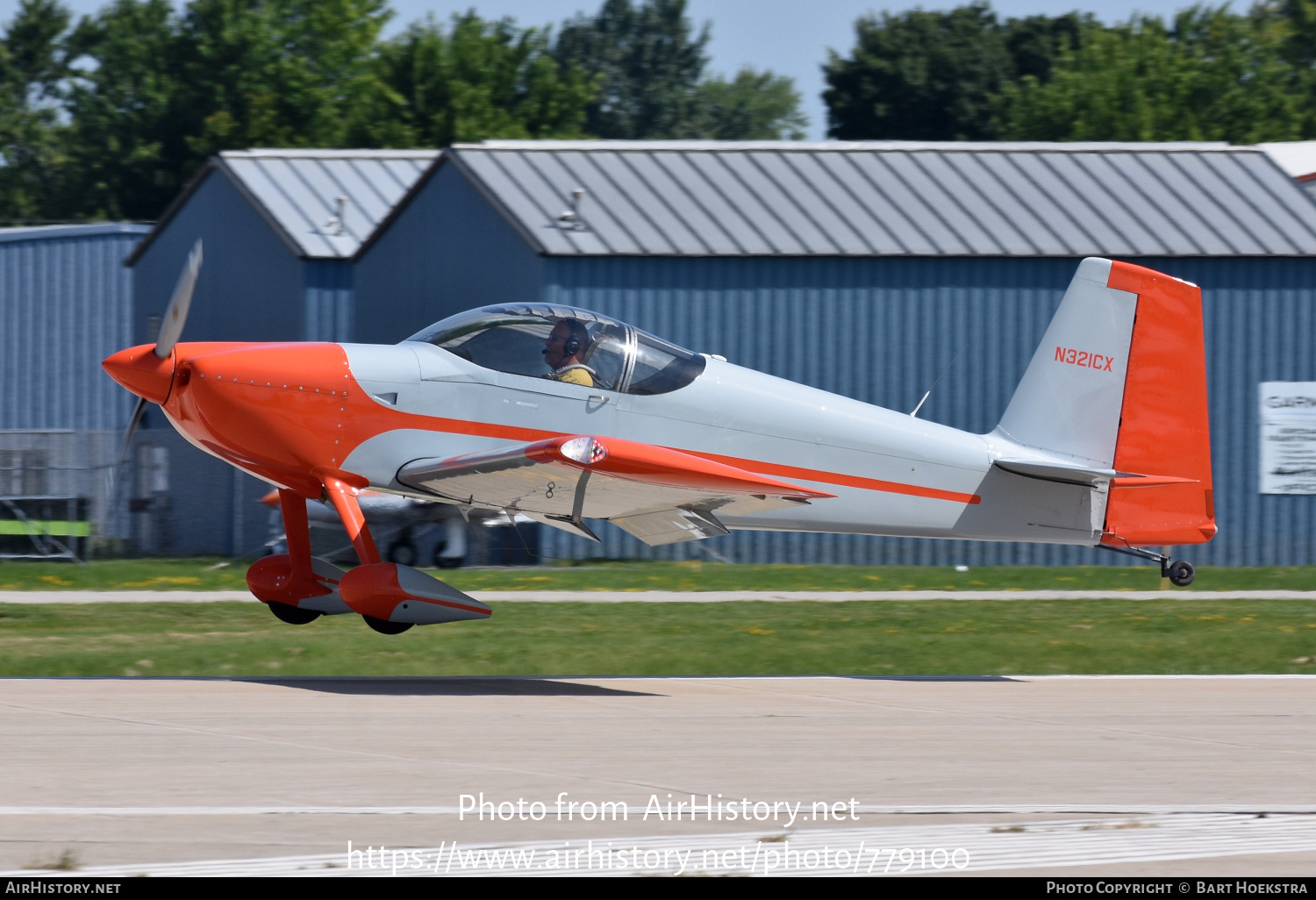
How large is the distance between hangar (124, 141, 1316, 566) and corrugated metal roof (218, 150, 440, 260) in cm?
353

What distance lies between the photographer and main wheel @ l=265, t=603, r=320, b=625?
1137 centimetres

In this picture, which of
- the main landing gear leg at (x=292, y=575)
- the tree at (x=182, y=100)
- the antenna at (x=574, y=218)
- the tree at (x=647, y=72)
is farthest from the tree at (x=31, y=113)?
the main landing gear leg at (x=292, y=575)

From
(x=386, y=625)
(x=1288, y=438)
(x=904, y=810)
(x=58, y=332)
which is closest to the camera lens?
(x=904, y=810)

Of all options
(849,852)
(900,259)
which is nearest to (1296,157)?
(900,259)

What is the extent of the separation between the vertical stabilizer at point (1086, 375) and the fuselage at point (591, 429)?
1.12 feet

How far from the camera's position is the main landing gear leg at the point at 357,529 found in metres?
10.8

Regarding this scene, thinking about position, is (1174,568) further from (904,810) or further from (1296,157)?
(1296,157)

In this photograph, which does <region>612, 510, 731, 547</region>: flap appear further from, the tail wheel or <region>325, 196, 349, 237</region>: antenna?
<region>325, 196, 349, 237</region>: antenna

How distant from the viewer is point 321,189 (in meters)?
27.4

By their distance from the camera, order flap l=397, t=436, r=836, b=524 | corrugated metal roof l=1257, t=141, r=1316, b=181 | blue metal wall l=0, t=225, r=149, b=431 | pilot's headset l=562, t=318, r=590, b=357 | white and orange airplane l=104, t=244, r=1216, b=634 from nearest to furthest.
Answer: flap l=397, t=436, r=836, b=524
white and orange airplane l=104, t=244, r=1216, b=634
pilot's headset l=562, t=318, r=590, b=357
blue metal wall l=0, t=225, r=149, b=431
corrugated metal roof l=1257, t=141, r=1316, b=181

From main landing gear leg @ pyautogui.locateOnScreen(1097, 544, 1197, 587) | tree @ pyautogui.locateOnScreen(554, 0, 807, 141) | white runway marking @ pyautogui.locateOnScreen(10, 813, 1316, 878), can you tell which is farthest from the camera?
tree @ pyautogui.locateOnScreen(554, 0, 807, 141)

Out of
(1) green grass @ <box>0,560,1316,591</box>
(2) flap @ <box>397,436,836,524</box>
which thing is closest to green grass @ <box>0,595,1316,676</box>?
(2) flap @ <box>397,436,836,524</box>

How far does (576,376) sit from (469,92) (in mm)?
48258

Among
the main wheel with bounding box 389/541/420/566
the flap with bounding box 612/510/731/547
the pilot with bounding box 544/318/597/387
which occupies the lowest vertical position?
the main wheel with bounding box 389/541/420/566
